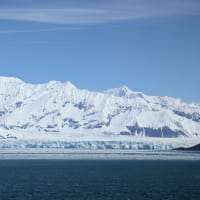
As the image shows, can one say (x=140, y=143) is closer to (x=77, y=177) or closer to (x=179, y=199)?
(x=77, y=177)

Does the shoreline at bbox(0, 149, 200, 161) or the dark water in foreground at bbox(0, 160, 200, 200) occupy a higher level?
the shoreline at bbox(0, 149, 200, 161)

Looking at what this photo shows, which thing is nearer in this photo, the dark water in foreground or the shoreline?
the dark water in foreground

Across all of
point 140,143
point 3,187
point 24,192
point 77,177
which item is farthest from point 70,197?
point 140,143

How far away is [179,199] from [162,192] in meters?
4.99

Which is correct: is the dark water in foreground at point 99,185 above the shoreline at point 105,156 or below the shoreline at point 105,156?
below

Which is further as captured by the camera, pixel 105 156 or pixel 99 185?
pixel 105 156

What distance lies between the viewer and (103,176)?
73750 mm

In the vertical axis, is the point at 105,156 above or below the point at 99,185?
above

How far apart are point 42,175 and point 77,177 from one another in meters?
5.07

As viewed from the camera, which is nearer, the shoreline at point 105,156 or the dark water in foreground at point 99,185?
the dark water in foreground at point 99,185

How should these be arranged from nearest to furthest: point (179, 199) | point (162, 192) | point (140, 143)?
point (179, 199), point (162, 192), point (140, 143)

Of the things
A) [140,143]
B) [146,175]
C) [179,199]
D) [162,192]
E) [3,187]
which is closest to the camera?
[179,199]

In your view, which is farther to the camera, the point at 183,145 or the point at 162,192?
the point at 183,145

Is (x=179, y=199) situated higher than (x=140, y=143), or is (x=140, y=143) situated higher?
(x=140, y=143)
